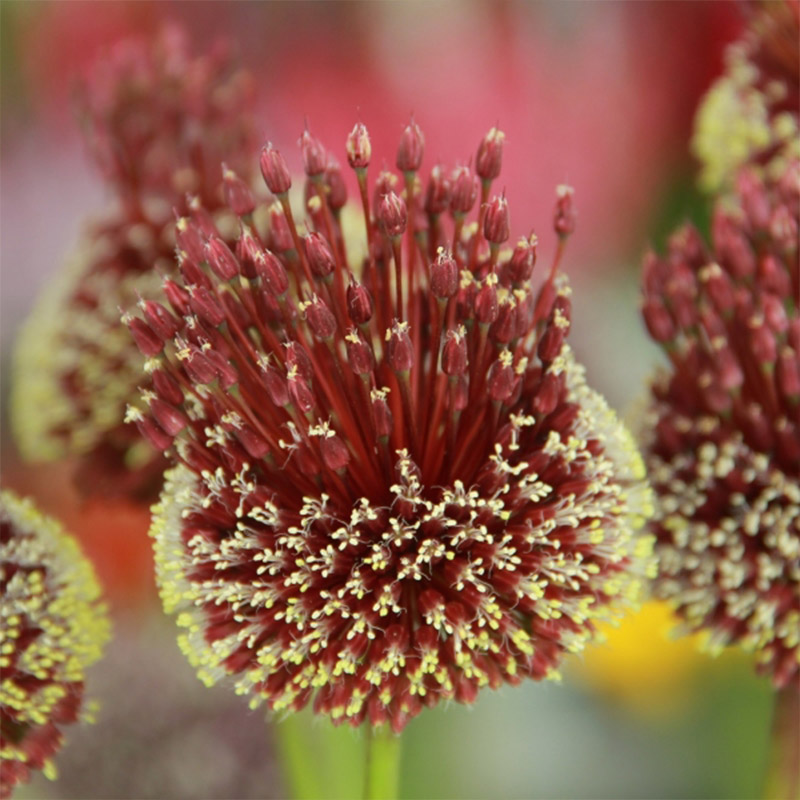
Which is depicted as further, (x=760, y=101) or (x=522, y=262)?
(x=760, y=101)

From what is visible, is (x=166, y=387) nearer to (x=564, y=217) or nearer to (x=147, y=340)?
(x=147, y=340)

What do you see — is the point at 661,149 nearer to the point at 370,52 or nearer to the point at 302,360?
the point at 370,52

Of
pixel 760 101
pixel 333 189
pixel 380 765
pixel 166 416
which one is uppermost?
pixel 760 101

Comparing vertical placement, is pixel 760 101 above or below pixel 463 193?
above


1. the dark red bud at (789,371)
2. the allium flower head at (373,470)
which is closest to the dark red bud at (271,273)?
the allium flower head at (373,470)

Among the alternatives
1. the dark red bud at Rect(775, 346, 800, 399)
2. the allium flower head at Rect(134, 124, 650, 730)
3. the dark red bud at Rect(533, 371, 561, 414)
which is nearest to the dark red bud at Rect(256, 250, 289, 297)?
the allium flower head at Rect(134, 124, 650, 730)

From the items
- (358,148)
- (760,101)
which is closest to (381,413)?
(358,148)

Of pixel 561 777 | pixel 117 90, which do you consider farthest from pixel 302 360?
pixel 561 777
